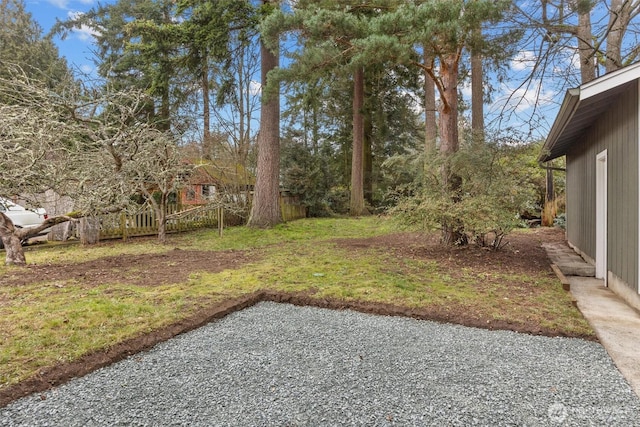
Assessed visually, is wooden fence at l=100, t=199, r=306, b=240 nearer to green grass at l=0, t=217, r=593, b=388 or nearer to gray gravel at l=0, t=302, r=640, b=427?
green grass at l=0, t=217, r=593, b=388

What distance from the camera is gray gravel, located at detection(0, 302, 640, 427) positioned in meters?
2.03

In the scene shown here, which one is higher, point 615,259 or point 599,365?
point 615,259

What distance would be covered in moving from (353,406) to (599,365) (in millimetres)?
1877

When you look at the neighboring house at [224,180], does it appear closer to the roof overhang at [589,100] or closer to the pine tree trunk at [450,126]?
the pine tree trunk at [450,126]

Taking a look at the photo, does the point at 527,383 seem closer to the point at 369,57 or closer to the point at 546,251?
the point at 369,57

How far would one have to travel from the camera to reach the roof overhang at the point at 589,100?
11.9 feet

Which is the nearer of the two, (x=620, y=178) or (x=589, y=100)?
(x=589, y=100)

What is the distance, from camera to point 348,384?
239 cm

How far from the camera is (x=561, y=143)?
7547 millimetres

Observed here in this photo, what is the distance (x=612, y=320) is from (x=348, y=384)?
113 inches

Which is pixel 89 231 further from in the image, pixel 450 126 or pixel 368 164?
pixel 368 164

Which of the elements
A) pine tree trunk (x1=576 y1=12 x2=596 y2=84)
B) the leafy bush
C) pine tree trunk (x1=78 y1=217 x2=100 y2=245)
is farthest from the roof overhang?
pine tree trunk (x1=78 y1=217 x2=100 y2=245)

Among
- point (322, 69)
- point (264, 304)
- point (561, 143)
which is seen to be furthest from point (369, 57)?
point (561, 143)

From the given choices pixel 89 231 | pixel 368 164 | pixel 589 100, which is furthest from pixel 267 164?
pixel 368 164
